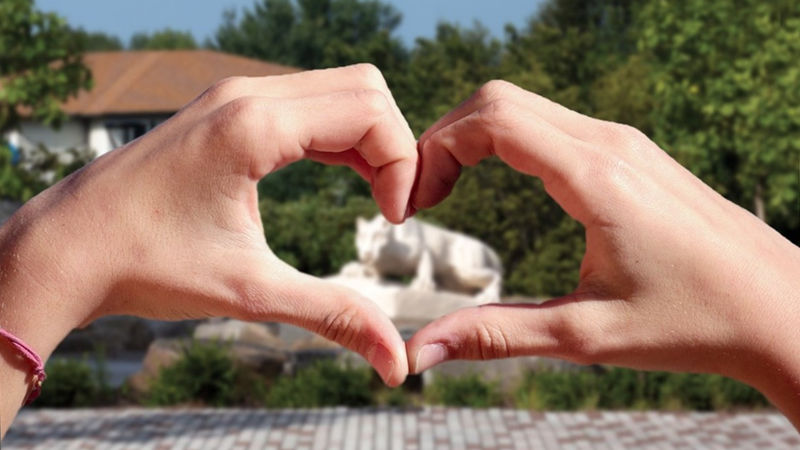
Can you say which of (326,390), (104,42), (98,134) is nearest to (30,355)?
(326,390)

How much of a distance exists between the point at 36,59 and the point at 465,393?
6631 millimetres

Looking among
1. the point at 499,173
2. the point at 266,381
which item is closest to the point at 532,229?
the point at 499,173

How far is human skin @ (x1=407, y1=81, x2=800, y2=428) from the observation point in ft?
4.65

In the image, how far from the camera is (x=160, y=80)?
29.4 m

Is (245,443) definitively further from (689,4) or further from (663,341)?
(689,4)

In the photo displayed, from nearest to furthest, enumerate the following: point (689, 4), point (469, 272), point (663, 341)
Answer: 1. point (663, 341)
2. point (469, 272)
3. point (689, 4)

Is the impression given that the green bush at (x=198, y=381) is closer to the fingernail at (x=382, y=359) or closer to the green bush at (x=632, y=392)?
the green bush at (x=632, y=392)

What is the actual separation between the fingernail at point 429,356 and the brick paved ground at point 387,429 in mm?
5967

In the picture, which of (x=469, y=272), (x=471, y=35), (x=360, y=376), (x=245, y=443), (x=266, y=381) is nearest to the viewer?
(x=245, y=443)

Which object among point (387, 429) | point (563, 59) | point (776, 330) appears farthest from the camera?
point (563, 59)

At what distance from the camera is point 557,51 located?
20.7 metres

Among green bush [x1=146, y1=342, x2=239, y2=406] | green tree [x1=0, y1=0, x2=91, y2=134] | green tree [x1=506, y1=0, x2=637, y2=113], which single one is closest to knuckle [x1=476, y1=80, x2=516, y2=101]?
green bush [x1=146, y1=342, x2=239, y2=406]

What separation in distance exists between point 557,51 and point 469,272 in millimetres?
8808

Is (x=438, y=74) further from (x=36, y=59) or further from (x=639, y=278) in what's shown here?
(x=639, y=278)
